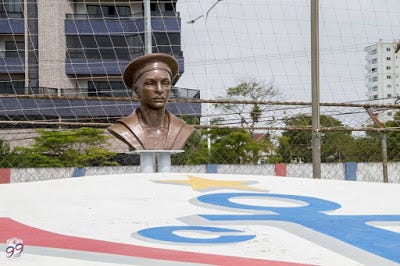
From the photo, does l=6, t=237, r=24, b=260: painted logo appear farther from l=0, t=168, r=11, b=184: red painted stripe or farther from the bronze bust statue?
l=0, t=168, r=11, b=184: red painted stripe

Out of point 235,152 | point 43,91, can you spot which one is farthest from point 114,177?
point 43,91

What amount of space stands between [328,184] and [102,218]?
195cm

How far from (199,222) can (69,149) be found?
11.0 meters

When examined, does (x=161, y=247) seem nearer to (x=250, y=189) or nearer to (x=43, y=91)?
(x=250, y=189)

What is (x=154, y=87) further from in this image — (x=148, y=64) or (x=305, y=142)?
(x=305, y=142)

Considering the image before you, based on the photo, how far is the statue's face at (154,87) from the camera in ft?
18.1

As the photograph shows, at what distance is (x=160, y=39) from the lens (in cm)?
1257

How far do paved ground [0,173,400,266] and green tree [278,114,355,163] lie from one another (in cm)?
317

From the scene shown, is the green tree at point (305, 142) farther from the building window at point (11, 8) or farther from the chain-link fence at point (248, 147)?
the building window at point (11, 8)

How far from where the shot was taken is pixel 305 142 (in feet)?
28.2

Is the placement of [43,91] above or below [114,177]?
above

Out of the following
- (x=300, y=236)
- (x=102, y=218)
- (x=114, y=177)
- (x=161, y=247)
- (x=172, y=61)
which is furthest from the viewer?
(x=172, y=61)

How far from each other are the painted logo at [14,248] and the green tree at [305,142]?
514cm

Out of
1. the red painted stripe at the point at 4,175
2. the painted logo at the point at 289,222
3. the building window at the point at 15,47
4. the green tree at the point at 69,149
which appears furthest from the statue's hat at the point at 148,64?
the building window at the point at 15,47
